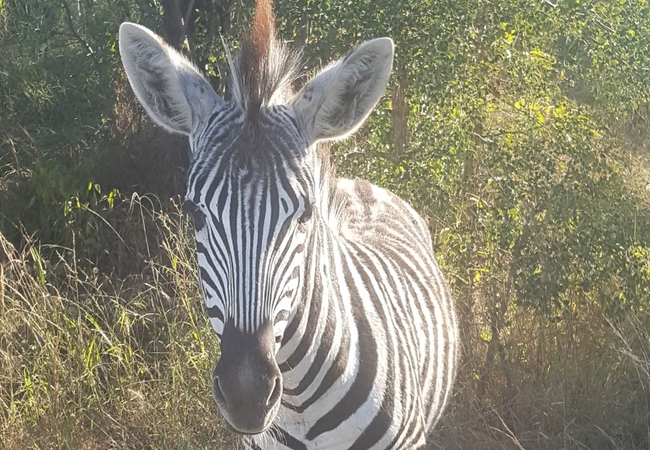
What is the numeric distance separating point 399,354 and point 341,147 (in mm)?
2384

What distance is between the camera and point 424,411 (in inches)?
124

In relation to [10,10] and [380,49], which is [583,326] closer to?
[380,49]

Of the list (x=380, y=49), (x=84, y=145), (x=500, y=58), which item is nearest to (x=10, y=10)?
(x=84, y=145)

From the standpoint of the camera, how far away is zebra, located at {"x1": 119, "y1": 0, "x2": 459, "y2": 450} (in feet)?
6.86

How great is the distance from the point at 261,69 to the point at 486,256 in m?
2.79

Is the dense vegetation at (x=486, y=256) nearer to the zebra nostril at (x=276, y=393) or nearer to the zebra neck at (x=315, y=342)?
the zebra neck at (x=315, y=342)

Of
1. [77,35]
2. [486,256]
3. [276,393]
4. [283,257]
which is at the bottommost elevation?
[486,256]

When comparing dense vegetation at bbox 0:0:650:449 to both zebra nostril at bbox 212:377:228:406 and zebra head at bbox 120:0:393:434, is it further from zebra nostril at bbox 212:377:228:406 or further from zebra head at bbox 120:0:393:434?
zebra nostril at bbox 212:377:228:406

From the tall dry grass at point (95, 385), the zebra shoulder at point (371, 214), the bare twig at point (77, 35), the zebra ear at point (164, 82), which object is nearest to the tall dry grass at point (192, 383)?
the tall dry grass at point (95, 385)

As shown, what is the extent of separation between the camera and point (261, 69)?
239 cm

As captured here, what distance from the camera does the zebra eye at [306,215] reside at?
2.20 metres

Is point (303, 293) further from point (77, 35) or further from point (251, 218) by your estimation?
point (77, 35)

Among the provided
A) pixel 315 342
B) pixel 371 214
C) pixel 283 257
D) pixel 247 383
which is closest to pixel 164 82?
pixel 283 257

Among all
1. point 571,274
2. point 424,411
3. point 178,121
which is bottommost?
point 571,274
